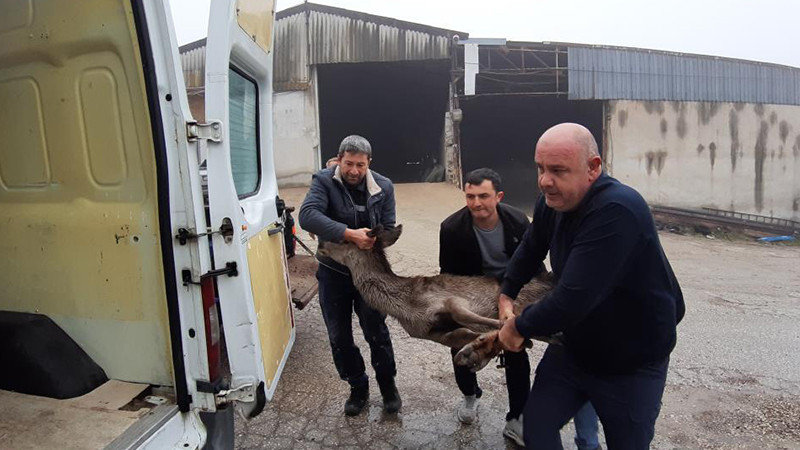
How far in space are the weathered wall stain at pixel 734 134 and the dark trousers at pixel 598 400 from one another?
19509mm

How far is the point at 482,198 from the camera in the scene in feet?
10.8

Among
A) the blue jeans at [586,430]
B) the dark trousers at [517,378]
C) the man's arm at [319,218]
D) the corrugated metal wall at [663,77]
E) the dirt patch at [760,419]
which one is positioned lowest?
the dirt patch at [760,419]

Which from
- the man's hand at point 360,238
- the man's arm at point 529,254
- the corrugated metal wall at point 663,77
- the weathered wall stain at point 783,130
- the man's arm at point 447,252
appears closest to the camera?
the man's arm at point 529,254

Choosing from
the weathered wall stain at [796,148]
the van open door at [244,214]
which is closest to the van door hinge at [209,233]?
the van open door at [244,214]

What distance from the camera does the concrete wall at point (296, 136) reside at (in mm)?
17359

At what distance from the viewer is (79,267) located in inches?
95.9

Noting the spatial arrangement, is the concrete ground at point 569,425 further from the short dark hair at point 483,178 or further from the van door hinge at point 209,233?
the van door hinge at point 209,233

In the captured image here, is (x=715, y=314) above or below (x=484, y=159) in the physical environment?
below

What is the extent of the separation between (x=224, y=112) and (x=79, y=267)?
3.49ft

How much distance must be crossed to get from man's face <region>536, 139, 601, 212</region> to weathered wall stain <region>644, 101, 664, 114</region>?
18.1 m

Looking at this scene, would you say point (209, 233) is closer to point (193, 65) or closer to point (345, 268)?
point (345, 268)

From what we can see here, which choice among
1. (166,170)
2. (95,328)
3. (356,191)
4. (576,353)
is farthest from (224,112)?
(576,353)

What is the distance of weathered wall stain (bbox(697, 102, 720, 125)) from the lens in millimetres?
18031

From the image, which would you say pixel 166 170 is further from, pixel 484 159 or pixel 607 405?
pixel 484 159
